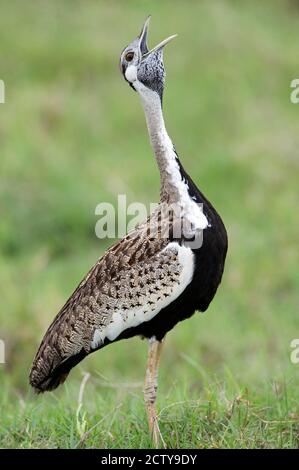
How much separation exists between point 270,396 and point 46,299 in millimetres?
2943

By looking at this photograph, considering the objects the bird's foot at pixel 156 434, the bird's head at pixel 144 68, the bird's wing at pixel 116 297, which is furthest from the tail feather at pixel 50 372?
the bird's head at pixel 144 68

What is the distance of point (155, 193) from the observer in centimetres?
899

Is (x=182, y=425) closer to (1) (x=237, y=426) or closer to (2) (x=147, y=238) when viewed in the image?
(1) (x=237, y=426)

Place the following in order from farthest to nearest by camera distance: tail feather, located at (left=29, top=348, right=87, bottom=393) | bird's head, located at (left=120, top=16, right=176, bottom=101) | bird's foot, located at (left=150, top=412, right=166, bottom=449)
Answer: tail feather, located at (left=29, top=348, right=87, bottom=393), bird's foot, located at (left=150, top=412, right=166, bottom=449), bird's head, located at (left=120, top=16, right=176, bottom=101)

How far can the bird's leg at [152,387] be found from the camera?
3926 mm

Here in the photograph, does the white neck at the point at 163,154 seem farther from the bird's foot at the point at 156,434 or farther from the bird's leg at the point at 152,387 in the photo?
the bird's foot at the point at 156,434

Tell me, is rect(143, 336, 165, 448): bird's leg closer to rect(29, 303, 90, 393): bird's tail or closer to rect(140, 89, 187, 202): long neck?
rect(29, 303, 90, 393): bird's tail

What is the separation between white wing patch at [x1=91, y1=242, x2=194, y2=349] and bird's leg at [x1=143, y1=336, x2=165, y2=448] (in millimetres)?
127

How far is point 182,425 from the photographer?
13.6 ft

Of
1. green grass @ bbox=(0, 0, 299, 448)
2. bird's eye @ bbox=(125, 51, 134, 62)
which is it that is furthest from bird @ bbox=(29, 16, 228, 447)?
green grass @ bbox=(0, 0, 299, 448)

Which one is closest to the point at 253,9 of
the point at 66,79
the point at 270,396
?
the point at 66,79

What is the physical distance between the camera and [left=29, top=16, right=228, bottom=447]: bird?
368cm

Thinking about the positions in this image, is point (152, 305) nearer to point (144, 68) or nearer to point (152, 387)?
point (152, 387)

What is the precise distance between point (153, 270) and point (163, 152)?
1.50 ft
